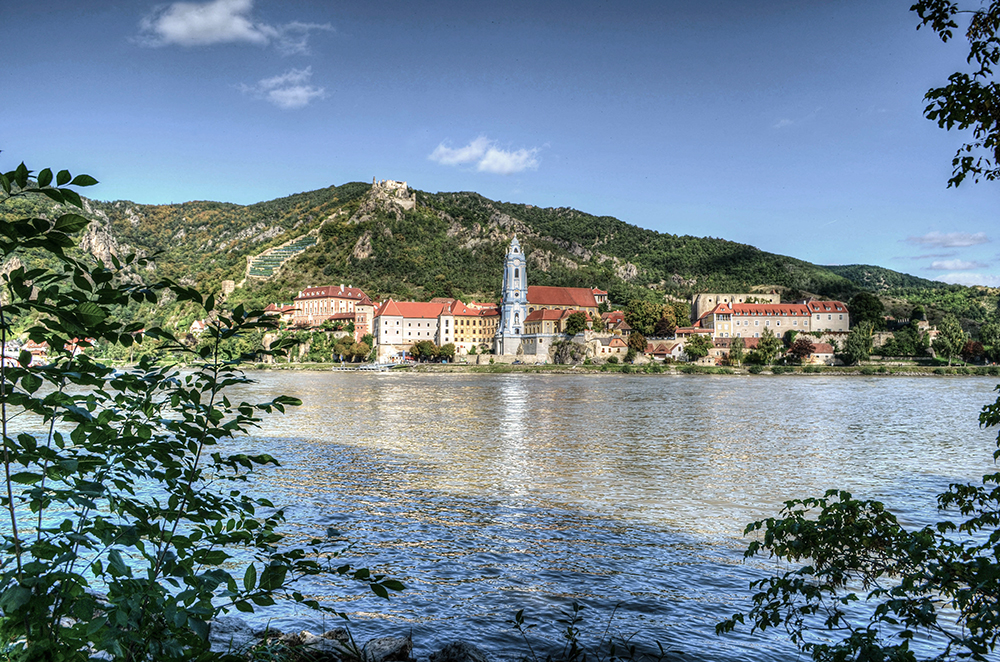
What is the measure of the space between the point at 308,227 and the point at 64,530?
162 metres

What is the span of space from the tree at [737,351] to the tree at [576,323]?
62.3 ft

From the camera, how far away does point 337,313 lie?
99.6 meters

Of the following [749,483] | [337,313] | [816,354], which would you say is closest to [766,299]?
[816,354]

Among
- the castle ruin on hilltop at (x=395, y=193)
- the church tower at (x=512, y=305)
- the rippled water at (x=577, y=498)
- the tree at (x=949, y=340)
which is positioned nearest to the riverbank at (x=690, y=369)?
the tree at (x=949, y=340)

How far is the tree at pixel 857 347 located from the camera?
74.4 meters

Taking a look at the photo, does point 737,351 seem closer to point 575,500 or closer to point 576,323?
point 576,323

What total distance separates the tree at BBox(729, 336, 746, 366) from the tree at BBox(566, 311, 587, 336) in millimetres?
18975

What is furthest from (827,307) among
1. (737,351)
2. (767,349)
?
(767,349)

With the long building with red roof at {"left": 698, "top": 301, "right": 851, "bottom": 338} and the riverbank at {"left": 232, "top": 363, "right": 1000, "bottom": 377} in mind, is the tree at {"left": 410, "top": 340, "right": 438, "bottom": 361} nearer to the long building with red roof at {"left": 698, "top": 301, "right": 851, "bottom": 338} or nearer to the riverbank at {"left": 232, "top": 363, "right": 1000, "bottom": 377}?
the riverbank at {"left": 232, "top": 363, "right": 1000, "bottom": 377}

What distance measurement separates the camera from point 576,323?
83.7 m

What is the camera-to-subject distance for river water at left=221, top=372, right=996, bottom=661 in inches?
250

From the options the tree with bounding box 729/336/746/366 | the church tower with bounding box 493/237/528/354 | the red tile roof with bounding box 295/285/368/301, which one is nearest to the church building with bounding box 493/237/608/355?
the church tower with bounding box 493/237/528/354

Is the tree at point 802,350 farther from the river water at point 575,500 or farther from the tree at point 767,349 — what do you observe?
the river water at point 575,500

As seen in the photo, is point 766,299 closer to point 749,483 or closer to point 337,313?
point 337,313
